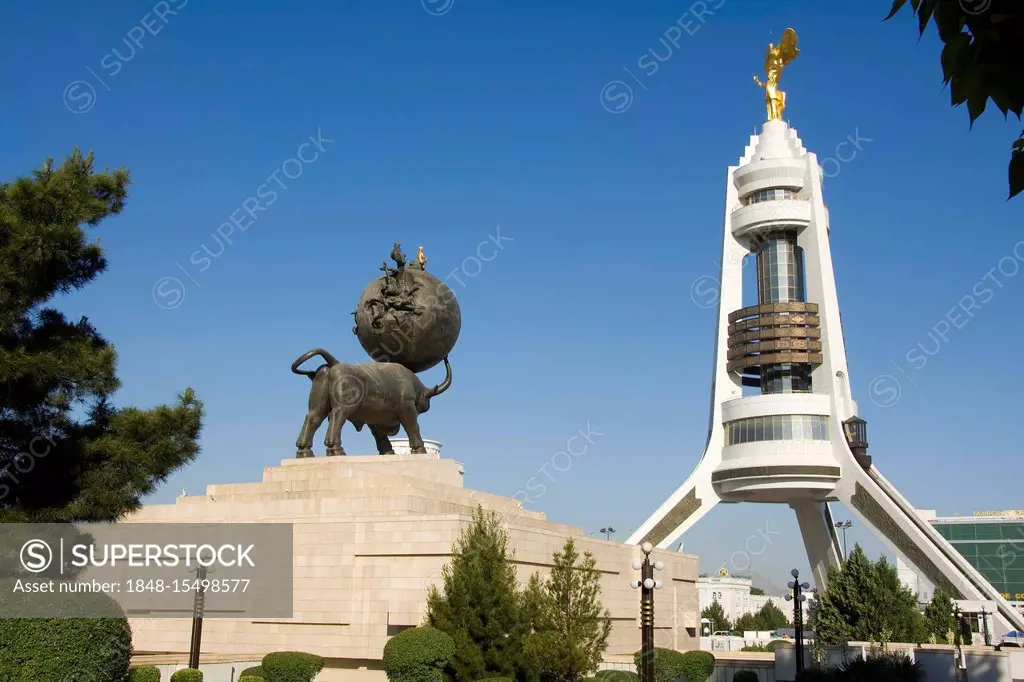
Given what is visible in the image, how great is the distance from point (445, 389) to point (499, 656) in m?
8.92

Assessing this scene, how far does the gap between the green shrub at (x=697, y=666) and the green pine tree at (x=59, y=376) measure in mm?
13432

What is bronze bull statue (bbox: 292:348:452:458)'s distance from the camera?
69.8ft

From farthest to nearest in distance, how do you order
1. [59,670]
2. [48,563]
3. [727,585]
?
[727,585], [48,563], [59,670]

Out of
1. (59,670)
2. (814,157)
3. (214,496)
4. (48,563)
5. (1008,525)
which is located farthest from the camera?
(1008,525)

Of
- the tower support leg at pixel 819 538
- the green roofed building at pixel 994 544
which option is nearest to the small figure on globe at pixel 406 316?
the tower support leg at pixel 819 538

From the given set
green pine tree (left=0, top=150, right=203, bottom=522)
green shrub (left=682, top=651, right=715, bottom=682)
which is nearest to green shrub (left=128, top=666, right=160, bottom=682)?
green pine tree (left=0, top=150, right=203, bottom=522)

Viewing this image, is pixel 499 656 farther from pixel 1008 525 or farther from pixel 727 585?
pixel 727 585

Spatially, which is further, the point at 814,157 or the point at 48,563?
the point at 814,157

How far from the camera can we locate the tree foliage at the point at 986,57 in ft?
13.8

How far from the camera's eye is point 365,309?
23.8 metres

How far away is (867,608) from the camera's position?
36.2 meters

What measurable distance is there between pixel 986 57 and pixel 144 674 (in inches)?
514

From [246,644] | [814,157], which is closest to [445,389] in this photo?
[246,644]

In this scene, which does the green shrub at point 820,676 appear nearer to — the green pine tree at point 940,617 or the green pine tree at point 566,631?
the green pine tree at point 566,631
